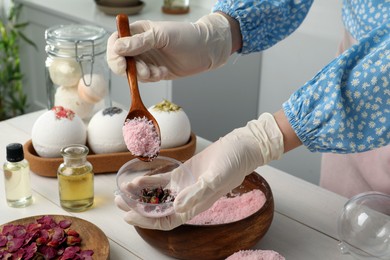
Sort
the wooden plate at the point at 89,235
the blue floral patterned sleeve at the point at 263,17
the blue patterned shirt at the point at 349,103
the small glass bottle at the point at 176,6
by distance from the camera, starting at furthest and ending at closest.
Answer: the small glass bottle at the point at 176,6, the blue floral patterned sleeve at the point at 263,17, the wooden plate at the point at 89,235, the blue patterned shirt at the point at 349,103

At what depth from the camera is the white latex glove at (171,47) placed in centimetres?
123

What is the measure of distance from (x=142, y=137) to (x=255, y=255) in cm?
32

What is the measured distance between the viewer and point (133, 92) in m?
1.20

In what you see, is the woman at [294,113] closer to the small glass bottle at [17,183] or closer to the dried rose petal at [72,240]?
the dried rose petal at [72,240]

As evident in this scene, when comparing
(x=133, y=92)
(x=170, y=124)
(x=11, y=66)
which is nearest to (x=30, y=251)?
(x=133, y=92)

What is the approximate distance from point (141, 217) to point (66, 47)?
715 millimetres

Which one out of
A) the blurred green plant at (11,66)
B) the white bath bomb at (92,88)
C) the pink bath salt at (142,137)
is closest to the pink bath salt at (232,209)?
the pink bath salt at (142,137)

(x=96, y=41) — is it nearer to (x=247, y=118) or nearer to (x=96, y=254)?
(x=96, y=254)

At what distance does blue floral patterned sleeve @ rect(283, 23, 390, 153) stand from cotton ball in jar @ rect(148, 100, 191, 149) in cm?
47

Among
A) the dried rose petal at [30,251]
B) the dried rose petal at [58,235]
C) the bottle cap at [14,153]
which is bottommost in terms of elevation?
the dried rose petal at [58,235]

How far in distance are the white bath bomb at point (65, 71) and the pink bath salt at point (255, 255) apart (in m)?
0.76

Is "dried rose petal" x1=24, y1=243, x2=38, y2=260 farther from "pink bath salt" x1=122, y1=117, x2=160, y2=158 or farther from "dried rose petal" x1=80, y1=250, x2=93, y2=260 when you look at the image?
"pink bath salt" x1=122, y1=117, x2=160, y2=158

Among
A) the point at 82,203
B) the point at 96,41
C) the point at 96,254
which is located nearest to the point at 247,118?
the point at 96,41

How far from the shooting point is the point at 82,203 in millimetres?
1353
